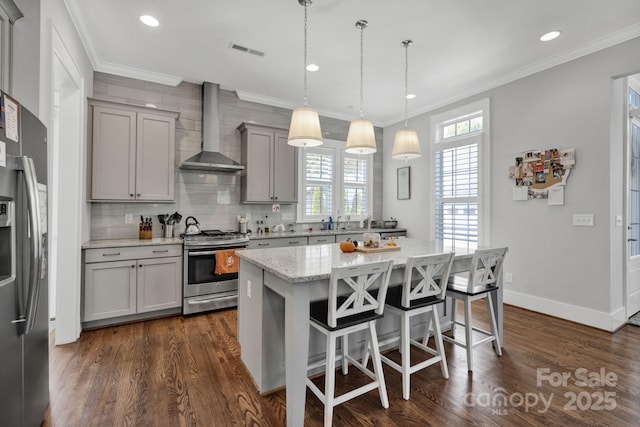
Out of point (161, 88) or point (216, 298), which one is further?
point (161, 88)

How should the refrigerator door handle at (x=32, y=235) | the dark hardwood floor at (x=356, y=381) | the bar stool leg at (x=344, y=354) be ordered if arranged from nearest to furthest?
the refrigerator door handle at (x=32, y=235)
the dark hardwood floor at (x=356, y=381)
the bar stool leg at (x=344, y=354)

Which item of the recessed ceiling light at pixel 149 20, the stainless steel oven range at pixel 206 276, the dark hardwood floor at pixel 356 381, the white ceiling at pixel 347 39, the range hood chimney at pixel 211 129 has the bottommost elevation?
the dark hardwood floor at pixel 356 381


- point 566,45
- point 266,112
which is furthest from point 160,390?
point 566,45

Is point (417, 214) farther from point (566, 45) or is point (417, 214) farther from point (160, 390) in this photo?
point (160, 390)

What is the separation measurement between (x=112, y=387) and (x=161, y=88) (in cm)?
349

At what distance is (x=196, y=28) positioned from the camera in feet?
9.82

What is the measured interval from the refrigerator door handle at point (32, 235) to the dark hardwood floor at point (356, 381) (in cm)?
85

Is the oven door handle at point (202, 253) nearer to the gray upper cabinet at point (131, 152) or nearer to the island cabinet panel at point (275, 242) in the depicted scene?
the island cabinet panel at point (275, 242)

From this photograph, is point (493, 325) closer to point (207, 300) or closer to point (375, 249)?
point (375, 249)

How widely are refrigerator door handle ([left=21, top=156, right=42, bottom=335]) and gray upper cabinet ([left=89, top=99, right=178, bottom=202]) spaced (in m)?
2.20

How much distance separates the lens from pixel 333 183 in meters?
5.52

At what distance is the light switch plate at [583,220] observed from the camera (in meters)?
3.27

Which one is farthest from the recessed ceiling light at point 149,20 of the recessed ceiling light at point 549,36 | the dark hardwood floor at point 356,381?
the recessed ceiling light at point 549,36

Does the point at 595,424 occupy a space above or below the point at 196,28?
below
